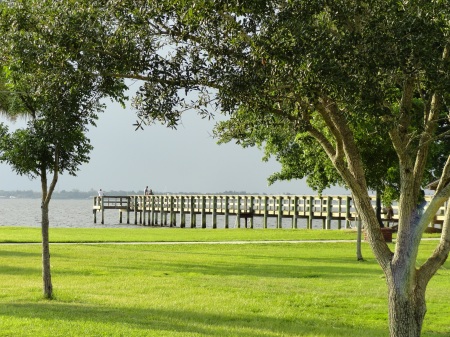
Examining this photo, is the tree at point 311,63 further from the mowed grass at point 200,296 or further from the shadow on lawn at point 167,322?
the mowed grass at point 200,296

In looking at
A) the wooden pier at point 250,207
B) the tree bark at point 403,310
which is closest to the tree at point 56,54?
the tree bark at point 403,310

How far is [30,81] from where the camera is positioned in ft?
39.5

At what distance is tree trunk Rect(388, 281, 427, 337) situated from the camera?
1195cm

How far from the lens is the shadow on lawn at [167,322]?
1323 centimetres

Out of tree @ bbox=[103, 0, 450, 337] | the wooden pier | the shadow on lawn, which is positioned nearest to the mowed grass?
the shadow on lawn

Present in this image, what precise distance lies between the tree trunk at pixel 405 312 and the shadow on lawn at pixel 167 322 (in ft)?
5.26

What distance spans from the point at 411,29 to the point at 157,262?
54.5ft

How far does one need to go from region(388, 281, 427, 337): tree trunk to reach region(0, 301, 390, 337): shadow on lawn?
63.1 inches

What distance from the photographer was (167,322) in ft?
45.9

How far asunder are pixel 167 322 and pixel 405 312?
4066mm

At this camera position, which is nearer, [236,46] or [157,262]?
[236,46]

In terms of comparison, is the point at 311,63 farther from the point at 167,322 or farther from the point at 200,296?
the point at 200,296

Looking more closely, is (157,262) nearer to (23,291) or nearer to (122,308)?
(23,291)

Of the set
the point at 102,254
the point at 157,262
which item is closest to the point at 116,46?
the point at 157,262
